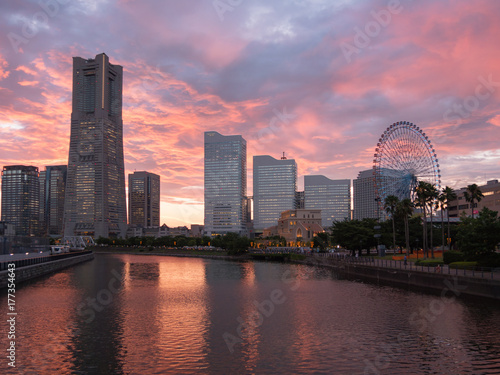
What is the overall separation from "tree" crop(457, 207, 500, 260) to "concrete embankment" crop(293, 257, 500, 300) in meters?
4.40

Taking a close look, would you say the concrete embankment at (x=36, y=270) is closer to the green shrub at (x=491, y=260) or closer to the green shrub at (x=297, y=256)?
the green shrub at (x=491, y=260)

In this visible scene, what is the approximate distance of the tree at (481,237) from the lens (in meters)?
58.7

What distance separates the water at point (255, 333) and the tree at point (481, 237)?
7140 mm

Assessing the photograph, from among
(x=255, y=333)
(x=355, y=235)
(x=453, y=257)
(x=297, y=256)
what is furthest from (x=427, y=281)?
(x=297, y=256)

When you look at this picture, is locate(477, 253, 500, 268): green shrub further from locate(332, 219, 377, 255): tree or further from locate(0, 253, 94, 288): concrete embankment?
locate(0, 253, 94, 288): concrete embankment

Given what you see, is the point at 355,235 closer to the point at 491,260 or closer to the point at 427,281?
the point at 427,281

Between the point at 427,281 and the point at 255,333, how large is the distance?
1533 inches

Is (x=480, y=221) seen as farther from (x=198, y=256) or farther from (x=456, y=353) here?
(x=198, y=256)

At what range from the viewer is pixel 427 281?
66.0 m

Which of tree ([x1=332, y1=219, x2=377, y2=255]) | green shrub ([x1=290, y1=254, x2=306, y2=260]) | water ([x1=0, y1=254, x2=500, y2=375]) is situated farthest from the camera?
green shrub ([x1=290, y1=254, x2=306, y2=260])

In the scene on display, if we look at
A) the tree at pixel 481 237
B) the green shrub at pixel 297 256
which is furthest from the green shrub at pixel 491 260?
the green shrub at pixel 297 256

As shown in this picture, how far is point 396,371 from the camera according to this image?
27969 millimetres

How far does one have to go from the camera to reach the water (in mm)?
29281

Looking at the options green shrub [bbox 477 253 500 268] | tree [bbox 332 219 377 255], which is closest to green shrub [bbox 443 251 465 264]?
green shrub [bbox 477 253 500 268]
